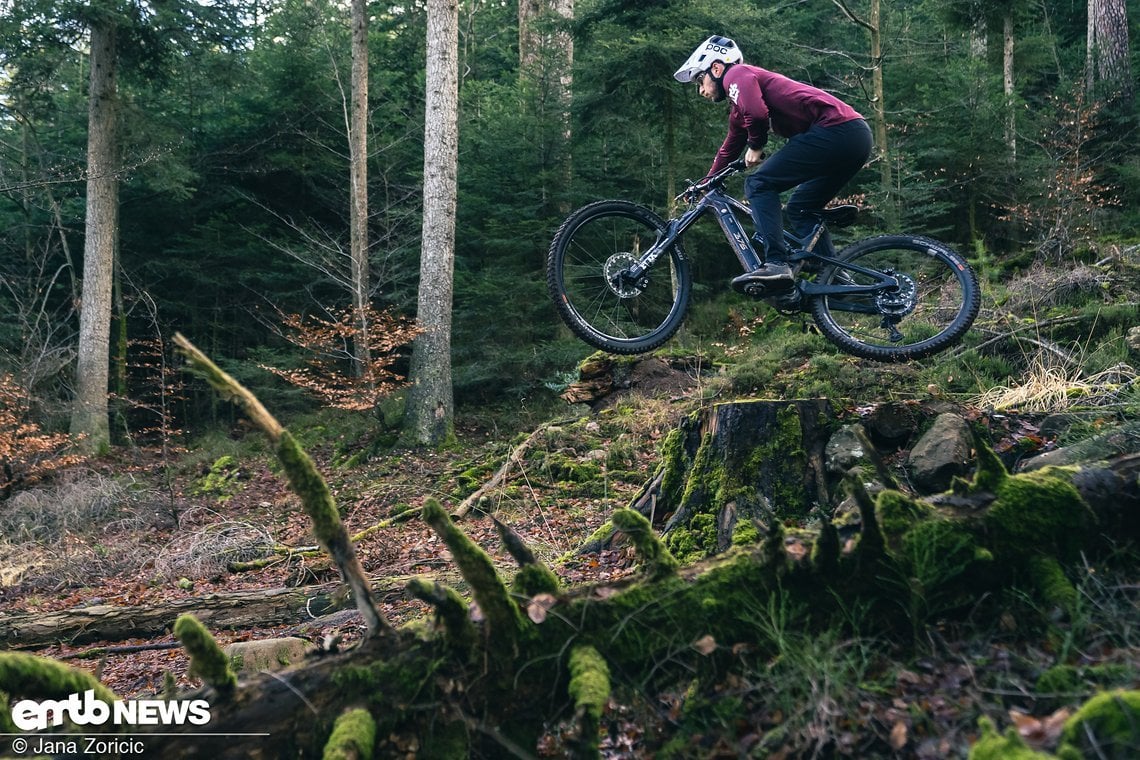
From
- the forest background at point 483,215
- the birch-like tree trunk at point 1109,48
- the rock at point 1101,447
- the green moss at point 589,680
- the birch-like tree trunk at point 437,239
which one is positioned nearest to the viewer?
the green moss at point 589,680

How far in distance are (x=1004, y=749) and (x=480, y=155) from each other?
15676 mm

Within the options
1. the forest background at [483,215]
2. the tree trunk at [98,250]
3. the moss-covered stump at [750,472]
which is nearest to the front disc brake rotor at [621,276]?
the moss-covered stump at [750,472]

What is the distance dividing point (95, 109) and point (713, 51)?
1431cm

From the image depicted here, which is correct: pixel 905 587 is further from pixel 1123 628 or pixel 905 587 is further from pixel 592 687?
pixel 592 687

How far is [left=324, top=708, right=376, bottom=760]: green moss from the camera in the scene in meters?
2.59

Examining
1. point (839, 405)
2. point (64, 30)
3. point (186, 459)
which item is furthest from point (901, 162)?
point (64, 30)

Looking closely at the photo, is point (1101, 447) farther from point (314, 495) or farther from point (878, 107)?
point (878, 107)

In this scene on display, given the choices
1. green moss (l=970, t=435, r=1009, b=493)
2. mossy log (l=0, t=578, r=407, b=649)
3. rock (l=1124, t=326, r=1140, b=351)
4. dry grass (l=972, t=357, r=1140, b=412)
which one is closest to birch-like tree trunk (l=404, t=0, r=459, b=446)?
mossy log (l=0, t=578, r=407, b=649)

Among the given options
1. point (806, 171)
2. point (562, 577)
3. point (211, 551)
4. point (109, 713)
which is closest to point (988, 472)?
point (806, 171)

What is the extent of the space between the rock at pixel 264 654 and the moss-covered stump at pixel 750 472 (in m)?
2.62

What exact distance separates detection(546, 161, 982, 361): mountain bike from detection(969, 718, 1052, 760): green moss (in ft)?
11.1

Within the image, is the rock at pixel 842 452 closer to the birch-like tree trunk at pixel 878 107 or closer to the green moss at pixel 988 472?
the green moss at pixel 988 472

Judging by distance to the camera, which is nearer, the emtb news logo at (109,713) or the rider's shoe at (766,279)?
the emtb news logo at (109,713)

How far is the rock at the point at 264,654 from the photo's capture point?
5277mm
